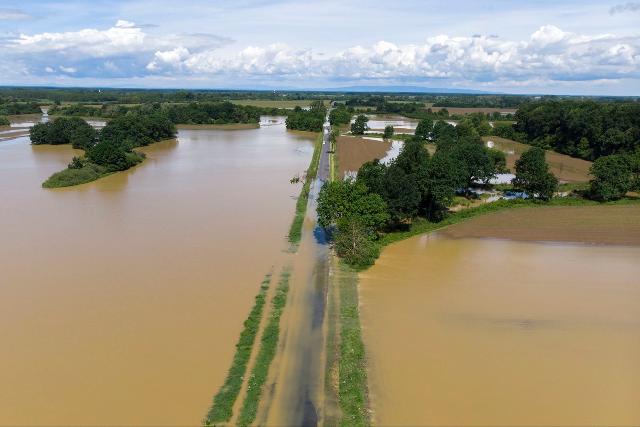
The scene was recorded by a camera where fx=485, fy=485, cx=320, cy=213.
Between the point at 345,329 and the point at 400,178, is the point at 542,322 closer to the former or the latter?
the point at 345,329

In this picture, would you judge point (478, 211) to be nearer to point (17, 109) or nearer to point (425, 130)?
point (425, 130)

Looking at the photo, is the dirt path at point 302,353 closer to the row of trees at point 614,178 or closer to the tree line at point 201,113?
the row of trees at point 614,178

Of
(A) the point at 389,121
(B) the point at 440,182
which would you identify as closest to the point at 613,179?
(B) the point at 440,182

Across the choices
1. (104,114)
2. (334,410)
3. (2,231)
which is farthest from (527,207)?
(104,114)

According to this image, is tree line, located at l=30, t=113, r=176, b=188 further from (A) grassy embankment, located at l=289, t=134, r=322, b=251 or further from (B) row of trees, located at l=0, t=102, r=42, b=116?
(B) row of trees, located at l=0, t=102, r=42, b=116

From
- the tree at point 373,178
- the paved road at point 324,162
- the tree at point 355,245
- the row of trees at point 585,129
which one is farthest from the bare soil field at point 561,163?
the tree at point 355,245

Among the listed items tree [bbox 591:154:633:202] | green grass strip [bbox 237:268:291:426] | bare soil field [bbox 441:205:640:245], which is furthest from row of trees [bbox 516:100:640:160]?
green grass strip [bbox 237:268:291:426]
